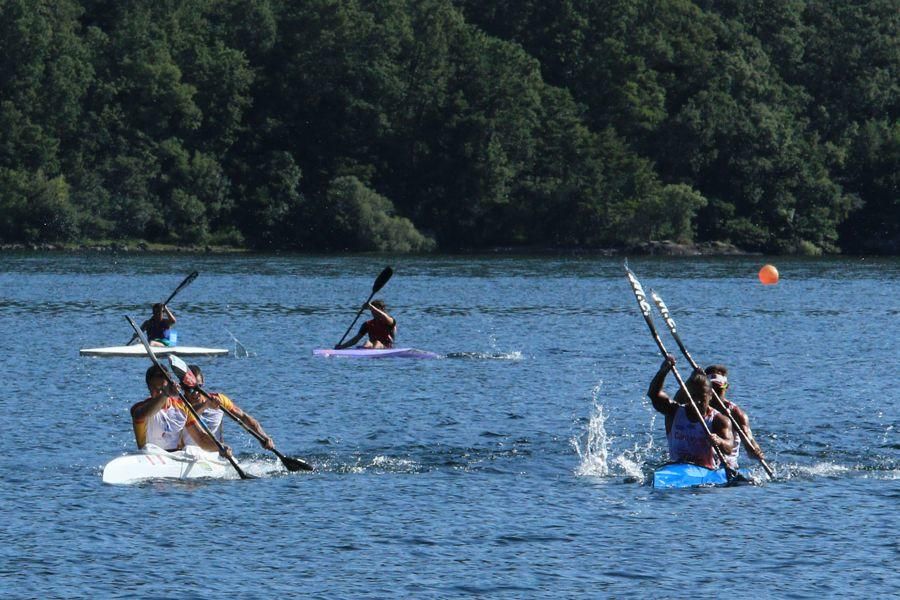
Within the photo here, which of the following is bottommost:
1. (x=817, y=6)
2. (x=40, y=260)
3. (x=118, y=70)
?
(x=40, y=260)

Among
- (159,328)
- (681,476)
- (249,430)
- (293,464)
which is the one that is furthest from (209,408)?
(159,328)

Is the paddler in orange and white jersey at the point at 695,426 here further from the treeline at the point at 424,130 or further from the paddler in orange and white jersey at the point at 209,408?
the treeline at the point at 424,130

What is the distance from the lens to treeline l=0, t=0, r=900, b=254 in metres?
125

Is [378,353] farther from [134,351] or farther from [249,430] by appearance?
[249,430]

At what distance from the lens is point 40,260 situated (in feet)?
340

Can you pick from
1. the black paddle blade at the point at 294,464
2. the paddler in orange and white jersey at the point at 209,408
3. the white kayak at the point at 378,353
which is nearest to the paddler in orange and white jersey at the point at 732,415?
the black paddle blade at the point at 294,464

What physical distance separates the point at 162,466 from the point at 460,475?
4.54 metres

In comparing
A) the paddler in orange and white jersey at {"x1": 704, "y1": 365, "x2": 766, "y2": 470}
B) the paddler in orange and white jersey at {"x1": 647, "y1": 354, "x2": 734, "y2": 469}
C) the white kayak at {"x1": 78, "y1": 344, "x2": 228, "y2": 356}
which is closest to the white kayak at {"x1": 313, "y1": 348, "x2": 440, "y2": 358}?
the white kayak at {"x1": 78, "y1": 344, "x2": 228, "y2": 356}

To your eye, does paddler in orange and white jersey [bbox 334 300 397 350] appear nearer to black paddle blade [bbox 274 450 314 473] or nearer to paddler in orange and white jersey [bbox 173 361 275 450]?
black paddle blade [bbox 274 450 314 473]

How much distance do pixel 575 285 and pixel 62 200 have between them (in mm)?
50838

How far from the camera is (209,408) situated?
25406 millimetres

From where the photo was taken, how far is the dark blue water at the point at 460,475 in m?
20.3

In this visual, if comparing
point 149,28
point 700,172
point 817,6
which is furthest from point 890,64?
point 149,28

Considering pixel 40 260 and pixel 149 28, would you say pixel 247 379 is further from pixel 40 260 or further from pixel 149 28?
pixel 149 28
